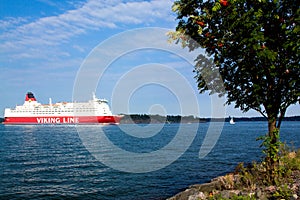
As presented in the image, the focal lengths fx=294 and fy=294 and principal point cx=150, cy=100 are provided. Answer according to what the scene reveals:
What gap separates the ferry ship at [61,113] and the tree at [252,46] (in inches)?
4850

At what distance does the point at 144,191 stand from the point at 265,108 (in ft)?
32.5

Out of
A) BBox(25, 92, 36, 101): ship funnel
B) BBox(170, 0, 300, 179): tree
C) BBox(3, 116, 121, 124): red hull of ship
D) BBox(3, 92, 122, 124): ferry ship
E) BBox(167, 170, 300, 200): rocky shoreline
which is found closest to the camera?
BBox(167, 170, 300, 200): rocky shoreline

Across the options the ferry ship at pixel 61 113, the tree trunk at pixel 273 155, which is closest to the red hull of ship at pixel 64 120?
the ferry ship at pixel 61 113

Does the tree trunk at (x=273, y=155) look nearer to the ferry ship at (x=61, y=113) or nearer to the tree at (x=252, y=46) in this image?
the tree at (x=252, y=46)

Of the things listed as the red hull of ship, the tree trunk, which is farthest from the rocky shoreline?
the red hull of ship

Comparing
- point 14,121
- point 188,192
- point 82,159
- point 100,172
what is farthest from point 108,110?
point 188,192

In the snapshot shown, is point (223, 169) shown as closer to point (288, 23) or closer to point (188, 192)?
point (188, 192)

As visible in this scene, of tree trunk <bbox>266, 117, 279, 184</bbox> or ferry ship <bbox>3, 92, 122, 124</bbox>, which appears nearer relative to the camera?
tree trunk <bbox>266, 117, 279, 184</bbox>

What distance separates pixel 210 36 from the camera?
11.6 meters

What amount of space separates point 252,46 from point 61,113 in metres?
146

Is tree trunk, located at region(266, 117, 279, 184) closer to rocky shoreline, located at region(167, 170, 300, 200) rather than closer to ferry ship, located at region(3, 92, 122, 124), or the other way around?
rocky shoreline, located at region(167, 170, 300, 200)

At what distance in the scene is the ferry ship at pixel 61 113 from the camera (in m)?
135

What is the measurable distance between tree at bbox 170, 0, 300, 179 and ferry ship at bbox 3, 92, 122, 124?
12319 cm

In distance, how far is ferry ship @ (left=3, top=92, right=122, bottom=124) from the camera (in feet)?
444
